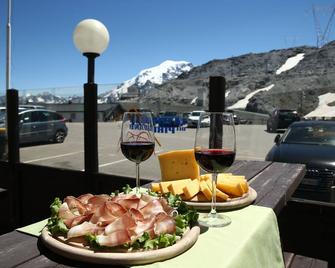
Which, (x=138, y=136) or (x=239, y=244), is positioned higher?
(x=138, y=136)

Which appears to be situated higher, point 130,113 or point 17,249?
point 130,113

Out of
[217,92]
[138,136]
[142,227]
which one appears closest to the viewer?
[142,227]

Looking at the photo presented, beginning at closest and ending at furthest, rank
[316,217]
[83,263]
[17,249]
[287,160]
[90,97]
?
1. [83,263]
2. [17,249]
3. [316,217]
4. [90,97]
5. [287,160]

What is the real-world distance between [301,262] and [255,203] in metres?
1.00

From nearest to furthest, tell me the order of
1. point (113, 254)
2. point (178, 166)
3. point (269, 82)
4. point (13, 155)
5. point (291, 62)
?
point (113, 254)
point (178, 166)
point (13, 155)
point (269, 82)
point (291, 62)

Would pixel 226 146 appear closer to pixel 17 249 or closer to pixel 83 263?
pixel 83 263

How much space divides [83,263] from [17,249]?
0.27m

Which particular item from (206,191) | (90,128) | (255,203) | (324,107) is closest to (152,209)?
(206,191)

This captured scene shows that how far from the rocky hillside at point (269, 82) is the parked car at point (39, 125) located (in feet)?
90.0

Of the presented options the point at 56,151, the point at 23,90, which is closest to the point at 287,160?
the point at 56,151

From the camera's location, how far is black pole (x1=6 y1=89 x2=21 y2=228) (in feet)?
13.6

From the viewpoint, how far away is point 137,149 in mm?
1677

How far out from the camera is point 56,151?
45.7ft

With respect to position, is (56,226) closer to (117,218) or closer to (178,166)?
(117,218)
